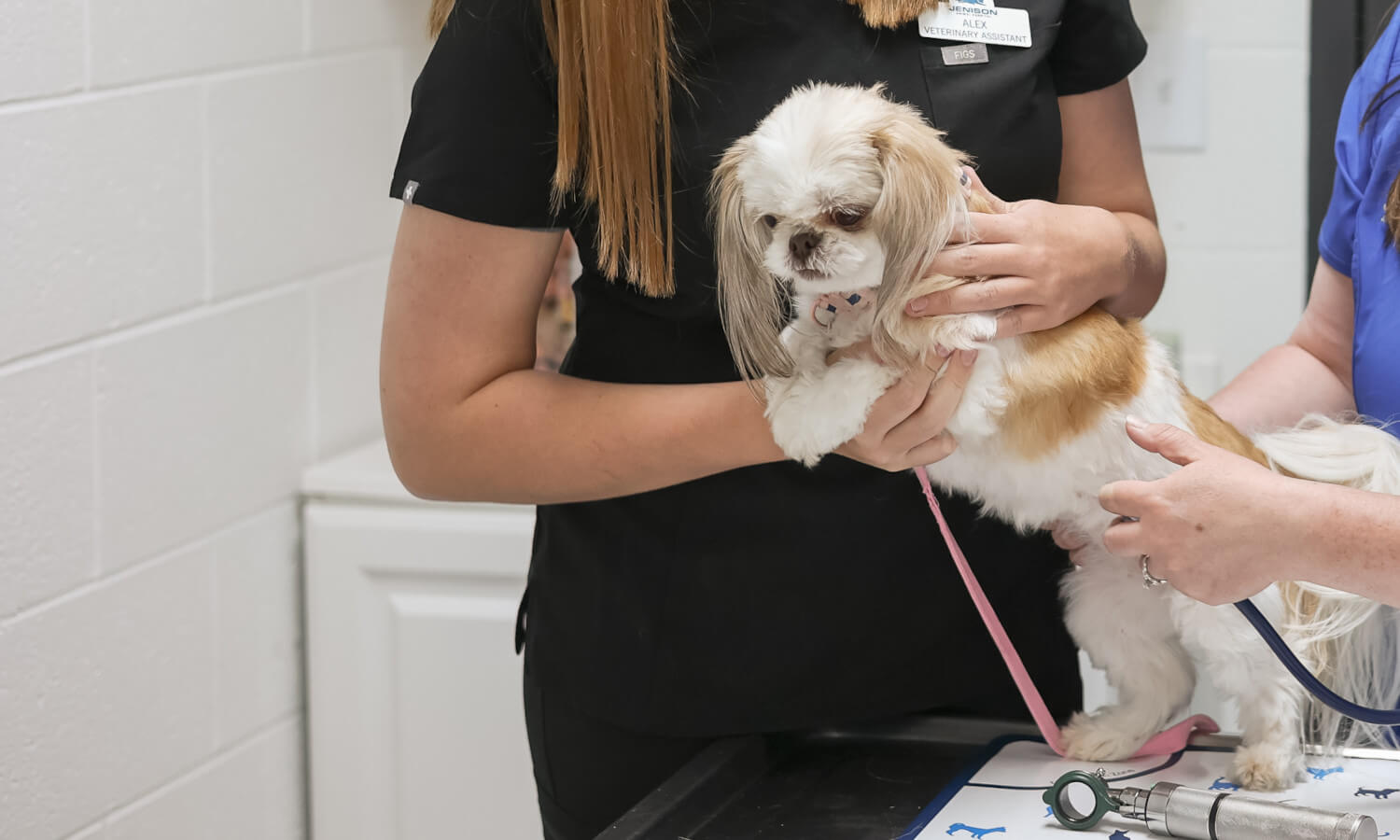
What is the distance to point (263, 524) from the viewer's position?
2184 millimetres

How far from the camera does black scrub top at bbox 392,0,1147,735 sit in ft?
3.89

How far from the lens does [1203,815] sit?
1.05 m

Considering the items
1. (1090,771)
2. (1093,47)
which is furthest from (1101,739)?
(1093,47)

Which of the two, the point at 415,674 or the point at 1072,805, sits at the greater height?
the point at 1072,805

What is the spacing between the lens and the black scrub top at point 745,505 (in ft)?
3.89

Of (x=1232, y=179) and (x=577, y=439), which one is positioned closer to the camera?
(x=577, y=439)

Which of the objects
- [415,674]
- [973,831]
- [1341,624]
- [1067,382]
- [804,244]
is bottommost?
[415,674]

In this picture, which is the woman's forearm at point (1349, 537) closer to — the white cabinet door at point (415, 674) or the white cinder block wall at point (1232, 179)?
the white cabinet door at point (415, 674)

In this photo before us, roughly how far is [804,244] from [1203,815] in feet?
1.70

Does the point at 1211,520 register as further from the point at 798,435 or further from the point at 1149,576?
the point at 798,435

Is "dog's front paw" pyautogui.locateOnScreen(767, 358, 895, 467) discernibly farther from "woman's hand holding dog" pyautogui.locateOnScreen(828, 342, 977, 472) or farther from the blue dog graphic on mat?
the blue dog graphic on mat

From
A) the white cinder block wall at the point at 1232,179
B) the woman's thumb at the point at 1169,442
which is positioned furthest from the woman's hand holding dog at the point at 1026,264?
the white cinder block wall at the point at 1232,179

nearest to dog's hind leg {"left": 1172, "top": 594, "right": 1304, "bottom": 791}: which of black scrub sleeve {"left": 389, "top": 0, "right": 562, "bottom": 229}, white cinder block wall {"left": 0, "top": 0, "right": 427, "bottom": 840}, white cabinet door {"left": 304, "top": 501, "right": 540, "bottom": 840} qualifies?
black scrub sleeve {"left": 389, "top": 0, "right": 562, "bottom": 229}

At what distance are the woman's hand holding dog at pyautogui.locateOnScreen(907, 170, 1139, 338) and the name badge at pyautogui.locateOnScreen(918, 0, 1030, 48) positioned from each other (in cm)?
14
